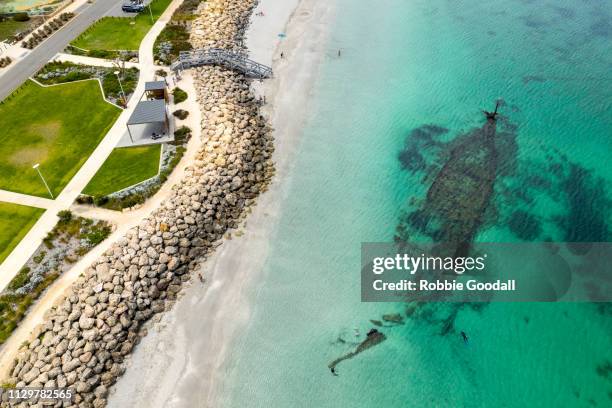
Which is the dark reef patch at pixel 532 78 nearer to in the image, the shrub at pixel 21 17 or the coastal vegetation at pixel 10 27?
the coastal vegetation at pixel 10 27

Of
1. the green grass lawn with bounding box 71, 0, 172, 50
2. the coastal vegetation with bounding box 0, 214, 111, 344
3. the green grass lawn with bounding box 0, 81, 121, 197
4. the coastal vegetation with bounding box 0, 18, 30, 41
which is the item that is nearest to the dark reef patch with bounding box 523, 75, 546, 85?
the green grass lawn with bounding box 0, 81, 121, 197

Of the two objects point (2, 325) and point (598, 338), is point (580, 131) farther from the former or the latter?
point (2, 325)

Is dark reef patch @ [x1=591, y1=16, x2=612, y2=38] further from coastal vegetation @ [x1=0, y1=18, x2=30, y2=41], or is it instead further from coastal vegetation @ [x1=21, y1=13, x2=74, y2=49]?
coastal vegetation @ [x1=0, y1=18, x2=30, y2=41]

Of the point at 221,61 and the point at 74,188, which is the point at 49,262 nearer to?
the point at 74,188

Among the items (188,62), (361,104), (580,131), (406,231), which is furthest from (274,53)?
(580,131)

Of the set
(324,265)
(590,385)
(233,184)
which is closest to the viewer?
(590,385)

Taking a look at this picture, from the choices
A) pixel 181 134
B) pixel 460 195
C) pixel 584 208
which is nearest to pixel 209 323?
pixel 181 134
